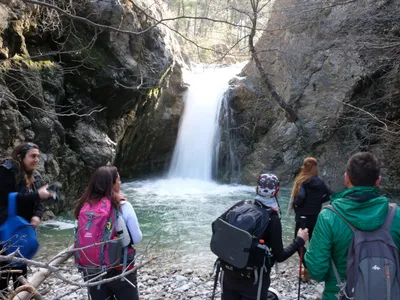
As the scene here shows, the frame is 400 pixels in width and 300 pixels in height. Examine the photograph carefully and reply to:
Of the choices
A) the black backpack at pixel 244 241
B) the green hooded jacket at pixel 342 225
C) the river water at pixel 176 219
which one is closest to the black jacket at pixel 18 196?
the river water at pixel 176 219

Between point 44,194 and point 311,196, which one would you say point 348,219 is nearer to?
point 44,194

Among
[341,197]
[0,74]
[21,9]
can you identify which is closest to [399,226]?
[341,197]

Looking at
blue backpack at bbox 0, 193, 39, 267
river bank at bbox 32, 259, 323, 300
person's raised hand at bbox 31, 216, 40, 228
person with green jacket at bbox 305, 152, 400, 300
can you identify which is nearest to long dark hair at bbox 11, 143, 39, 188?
blue backpack at bbox 0, 193, 39, 267

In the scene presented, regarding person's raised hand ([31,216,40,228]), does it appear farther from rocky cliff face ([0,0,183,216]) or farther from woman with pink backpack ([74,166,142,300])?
rocky cliff face ([0,0,183,216])

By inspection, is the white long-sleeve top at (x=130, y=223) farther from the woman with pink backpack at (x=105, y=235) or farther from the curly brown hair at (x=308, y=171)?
the curly brown hair at (x=308, y=171)

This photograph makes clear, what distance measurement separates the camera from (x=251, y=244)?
2.37 metres

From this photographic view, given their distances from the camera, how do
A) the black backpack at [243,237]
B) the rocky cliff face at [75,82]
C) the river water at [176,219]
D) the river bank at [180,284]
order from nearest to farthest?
the black backpack at [243,237] → the river bank at [180,284] → the river water at [176,219] → the rocky cliff face at [75,82]

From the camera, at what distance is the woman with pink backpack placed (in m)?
2.57

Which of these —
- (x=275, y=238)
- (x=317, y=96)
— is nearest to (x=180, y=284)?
(x=275, y=238)

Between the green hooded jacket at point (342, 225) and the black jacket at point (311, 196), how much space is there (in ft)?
8.23

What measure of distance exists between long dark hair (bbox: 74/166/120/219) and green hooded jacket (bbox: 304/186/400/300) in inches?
58.2

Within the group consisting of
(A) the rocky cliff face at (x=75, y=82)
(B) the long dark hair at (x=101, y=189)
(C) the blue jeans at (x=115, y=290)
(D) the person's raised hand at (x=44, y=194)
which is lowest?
(C) the blue jeans at (x=115, y=290)

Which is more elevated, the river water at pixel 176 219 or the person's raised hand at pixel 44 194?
the person's raised hand at pixel 44 194

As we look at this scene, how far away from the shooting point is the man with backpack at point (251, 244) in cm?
241
